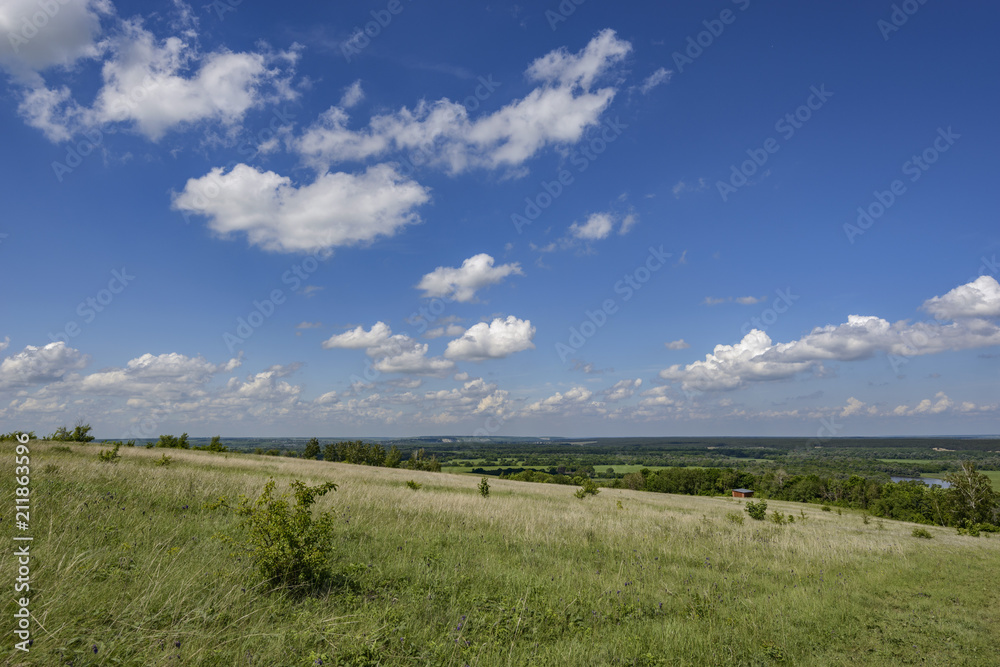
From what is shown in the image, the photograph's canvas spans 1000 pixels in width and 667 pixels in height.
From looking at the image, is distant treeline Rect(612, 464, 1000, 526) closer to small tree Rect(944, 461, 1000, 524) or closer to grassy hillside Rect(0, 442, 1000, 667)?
small tree Rect(944, 461, 1000, 524)

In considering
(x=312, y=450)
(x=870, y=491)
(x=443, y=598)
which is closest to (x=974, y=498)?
(x=870, y=491)

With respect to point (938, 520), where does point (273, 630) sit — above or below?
above

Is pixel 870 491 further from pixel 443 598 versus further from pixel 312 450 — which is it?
pixel 312 450

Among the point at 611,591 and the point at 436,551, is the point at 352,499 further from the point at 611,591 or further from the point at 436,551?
the point at 611,591

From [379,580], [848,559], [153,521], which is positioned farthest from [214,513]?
[848,559]

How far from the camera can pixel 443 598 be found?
6684 mm

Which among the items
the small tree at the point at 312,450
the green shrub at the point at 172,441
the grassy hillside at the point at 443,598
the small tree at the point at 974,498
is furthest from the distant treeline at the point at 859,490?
the green shrub at the point at 172,441

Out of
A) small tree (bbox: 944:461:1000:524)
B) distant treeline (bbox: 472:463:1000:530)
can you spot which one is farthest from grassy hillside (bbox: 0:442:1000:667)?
small tree (bbox: 944:461:1000:524)

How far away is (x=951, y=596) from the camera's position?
389 inches

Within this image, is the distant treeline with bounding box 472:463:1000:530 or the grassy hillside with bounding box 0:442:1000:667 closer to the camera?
the grassy hillside with bounding box 0:442:1000:667

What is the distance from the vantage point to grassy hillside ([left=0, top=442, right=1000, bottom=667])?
4.35 m

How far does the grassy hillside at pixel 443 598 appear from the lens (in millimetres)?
4348

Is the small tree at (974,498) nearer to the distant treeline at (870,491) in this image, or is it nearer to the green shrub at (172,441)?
the distant treeline at (870,491)

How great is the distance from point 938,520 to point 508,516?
75.7 meters
